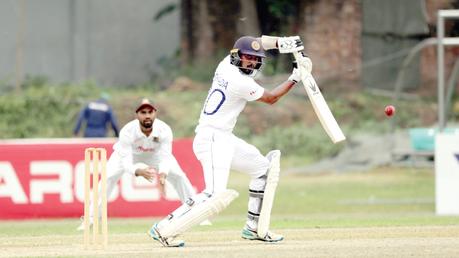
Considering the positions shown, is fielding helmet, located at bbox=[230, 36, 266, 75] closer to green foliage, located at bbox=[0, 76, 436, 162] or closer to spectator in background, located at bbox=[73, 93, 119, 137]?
spectator in background, located at bbox=[73, 93, 119, 137]

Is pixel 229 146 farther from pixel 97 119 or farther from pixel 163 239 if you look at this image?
pixel 97 119

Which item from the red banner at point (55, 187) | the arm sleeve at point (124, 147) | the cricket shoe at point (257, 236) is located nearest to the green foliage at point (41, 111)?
the red banner at point (55, 187)

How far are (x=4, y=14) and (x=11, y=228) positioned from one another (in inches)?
665

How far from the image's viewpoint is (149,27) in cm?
3666

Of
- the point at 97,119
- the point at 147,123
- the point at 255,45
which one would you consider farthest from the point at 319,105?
the point at 97,119

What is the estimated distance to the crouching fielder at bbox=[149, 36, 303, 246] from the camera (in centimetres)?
1370

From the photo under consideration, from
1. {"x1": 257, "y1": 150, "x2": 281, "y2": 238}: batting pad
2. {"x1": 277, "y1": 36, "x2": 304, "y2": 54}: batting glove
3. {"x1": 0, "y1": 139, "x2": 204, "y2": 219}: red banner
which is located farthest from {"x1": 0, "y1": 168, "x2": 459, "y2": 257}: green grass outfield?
{"x1": 277, "y1": 36, "x2": 304, "y2": 54}: batting glove

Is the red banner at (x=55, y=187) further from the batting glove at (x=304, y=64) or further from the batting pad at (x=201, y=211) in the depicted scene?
the batting glove at (x=304, y=64)

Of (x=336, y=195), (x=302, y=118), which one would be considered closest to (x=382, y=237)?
(x=336, y=195)

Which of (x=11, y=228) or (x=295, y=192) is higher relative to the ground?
(x=11, y=228)

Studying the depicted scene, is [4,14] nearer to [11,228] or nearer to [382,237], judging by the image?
[11,228]

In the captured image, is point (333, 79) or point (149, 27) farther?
point (149, 27)

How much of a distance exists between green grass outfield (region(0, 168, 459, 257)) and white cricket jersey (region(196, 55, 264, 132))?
1.24m

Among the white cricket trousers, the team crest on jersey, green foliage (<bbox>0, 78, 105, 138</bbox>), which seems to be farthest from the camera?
green foliage (<bbox>0, 78, 105, 138</bbox>)
